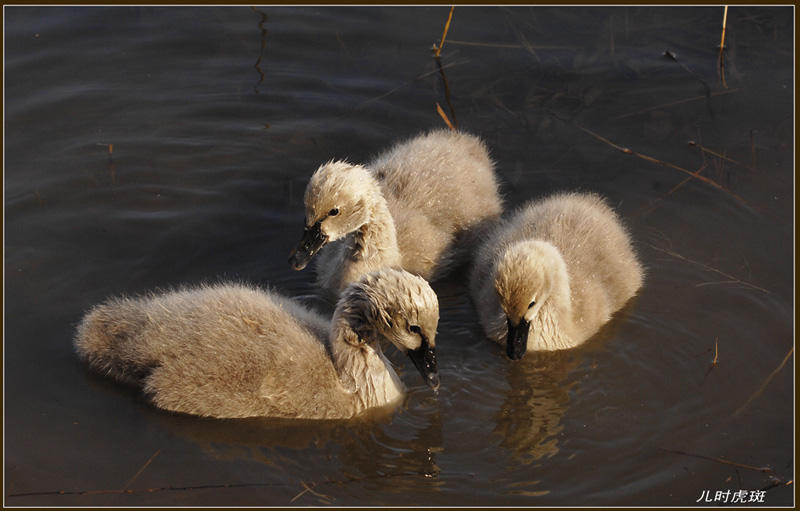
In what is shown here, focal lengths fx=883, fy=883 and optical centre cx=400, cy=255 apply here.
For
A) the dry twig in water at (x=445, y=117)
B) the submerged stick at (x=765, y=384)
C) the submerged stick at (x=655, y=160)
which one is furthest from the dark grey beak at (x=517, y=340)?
the dry twig in water at (x=445, y=117)

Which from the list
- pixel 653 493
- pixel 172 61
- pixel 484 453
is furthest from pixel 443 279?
pixel 172 61

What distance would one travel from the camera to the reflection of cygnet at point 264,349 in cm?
486

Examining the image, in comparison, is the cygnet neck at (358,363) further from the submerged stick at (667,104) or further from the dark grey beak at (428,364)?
the submerged stick at (667,104)

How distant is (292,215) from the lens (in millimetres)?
6852

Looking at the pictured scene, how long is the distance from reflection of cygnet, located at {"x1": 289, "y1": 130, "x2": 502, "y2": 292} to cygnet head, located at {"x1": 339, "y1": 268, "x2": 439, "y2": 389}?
2.88 ft

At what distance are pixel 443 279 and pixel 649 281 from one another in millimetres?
1464

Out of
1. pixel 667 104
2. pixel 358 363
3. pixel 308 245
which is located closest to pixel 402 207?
pixel 308 245

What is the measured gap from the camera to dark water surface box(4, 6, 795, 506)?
15.8ft

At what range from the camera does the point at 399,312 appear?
15.7 feet

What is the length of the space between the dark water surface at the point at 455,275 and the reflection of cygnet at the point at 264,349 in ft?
0.58

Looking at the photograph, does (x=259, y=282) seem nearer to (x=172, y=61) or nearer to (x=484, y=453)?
(x=484, y=453)

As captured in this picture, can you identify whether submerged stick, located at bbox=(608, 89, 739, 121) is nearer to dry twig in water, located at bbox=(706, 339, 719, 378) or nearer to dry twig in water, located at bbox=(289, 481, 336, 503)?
dry twig in water, located at bbox=(706, 339, 719, 378)

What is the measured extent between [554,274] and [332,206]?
1.48m

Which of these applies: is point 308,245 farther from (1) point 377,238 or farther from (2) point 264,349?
(2) point 264,349
